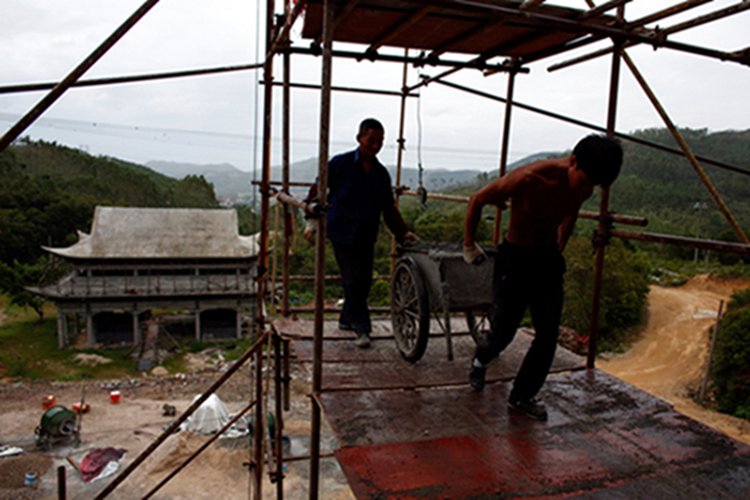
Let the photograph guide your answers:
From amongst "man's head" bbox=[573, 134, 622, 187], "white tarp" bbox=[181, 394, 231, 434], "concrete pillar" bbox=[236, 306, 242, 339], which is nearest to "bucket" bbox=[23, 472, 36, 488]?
"white tarp" bbox=[181, 394, 231, 434]

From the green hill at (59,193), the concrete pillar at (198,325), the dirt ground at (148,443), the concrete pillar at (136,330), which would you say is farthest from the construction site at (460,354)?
the green hill at (59,193)

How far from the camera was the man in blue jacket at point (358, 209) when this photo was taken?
13.0ft

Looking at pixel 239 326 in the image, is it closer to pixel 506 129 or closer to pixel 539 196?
pixel 506 129

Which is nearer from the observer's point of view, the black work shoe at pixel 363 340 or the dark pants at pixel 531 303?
the dark pants at pixel 531 303

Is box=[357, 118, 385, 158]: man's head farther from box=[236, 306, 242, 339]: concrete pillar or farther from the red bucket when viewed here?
box=[236, 306, 242, 339]: concrete pillar

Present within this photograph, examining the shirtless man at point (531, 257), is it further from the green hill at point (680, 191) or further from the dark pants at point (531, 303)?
the green hill at point (680, 191)

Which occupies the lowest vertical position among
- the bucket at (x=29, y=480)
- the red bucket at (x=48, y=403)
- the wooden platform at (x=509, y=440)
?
the red bucket at (x=48, y=403)

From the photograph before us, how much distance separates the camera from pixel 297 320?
4.82 meters

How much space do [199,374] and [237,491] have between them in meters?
9.13

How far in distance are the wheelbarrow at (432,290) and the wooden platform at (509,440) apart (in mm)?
245

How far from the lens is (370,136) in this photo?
12.6ft

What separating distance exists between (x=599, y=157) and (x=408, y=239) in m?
1.82

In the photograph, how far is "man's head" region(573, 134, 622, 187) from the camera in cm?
256

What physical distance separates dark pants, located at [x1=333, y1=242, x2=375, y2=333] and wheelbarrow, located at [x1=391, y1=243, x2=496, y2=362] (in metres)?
0.34
